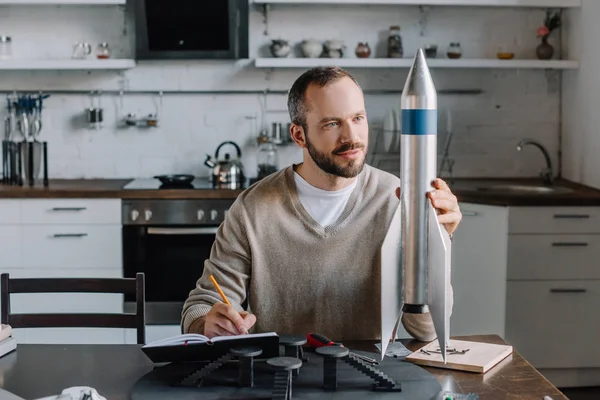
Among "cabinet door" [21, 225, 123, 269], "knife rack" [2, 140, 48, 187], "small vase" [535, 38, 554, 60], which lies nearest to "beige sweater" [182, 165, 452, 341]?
"cabinet door" [21, 225, 123, 269]

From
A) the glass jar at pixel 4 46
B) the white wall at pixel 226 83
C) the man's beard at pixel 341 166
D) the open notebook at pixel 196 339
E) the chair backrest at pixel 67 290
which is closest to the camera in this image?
the open notebook at pixel 196 339

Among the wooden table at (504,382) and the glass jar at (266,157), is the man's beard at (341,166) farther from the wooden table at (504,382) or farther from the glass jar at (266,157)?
the glass jar at (266,157)

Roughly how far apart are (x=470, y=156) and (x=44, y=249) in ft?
7.58

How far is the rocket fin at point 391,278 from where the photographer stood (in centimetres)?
164

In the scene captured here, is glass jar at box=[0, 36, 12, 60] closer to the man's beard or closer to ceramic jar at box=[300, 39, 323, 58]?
ceramic jar at box=[300, 39, 323, 58]

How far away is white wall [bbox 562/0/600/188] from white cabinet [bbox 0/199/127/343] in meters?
2.35

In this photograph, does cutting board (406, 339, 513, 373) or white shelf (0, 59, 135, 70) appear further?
white shelf (0, 59, 135, 70)

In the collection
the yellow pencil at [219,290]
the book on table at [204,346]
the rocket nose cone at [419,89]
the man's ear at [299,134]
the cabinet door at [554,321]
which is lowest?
the cabinet door at [554,321]

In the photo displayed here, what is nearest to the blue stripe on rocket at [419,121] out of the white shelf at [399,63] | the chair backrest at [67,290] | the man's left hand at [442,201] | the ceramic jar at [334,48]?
the man's left hand at [442,201]

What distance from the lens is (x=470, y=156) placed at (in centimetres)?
507

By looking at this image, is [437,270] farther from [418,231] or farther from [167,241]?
[167,241]

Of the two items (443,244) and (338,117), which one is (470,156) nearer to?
(338,117)

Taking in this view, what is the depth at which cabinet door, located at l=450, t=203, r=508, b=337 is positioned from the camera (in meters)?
4.21

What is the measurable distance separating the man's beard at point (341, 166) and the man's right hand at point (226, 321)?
47 cm
